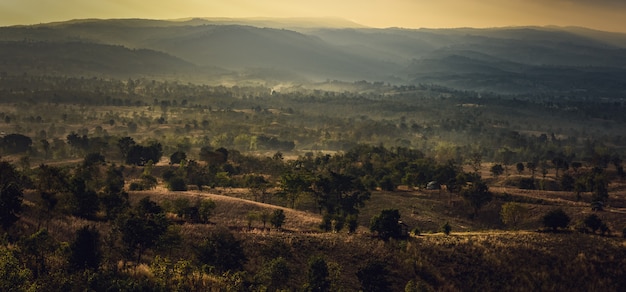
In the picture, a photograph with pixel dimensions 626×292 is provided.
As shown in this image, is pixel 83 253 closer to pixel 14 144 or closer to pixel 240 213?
pixel 240 213

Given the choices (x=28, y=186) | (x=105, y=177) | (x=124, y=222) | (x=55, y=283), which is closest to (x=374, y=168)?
(x=105, y=177)

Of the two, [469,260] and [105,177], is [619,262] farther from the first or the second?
[105,177]

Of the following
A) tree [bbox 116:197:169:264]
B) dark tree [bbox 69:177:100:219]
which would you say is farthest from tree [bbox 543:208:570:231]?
dark tree [bbox 69:177:100:219]

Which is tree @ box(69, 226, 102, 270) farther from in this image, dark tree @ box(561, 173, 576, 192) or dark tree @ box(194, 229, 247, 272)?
dark tree @ box(561, 173, 576, 192)

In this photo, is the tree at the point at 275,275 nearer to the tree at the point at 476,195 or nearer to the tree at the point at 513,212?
the tree at the point at 513,212

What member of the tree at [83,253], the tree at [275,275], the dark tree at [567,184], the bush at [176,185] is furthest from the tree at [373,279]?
the dark tree at [567,184]

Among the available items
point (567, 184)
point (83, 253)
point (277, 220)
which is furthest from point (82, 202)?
point (567, 184)
